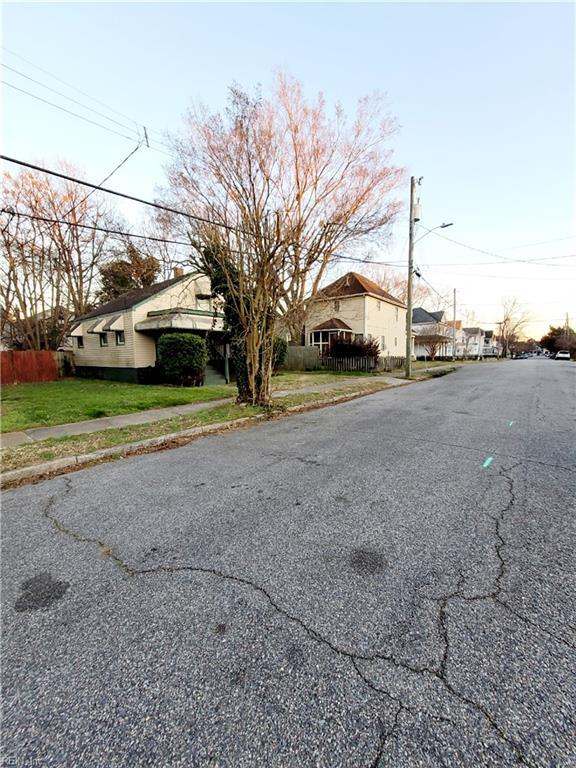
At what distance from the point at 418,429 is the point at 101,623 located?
5783mm

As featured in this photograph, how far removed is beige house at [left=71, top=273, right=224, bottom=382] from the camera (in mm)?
14531

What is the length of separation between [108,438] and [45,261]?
2136 centimetres

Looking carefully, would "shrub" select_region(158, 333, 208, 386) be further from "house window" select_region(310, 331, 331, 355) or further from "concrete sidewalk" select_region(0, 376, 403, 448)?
"house window" select_region(310, 331, 331, 355)

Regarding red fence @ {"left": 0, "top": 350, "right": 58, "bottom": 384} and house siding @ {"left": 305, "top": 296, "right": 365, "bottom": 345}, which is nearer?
red fence @ {"left": 0, "top": 350, "right": 58, "bottom": 384}

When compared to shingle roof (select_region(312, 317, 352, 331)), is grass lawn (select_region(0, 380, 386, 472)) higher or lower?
lower

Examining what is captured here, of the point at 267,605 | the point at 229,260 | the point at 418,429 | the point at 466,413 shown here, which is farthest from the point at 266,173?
the point at 267,605

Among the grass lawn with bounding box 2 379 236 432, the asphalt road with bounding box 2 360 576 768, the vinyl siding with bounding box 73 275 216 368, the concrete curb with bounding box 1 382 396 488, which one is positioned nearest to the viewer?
the asphalt road with bounding box 2 360 576 768

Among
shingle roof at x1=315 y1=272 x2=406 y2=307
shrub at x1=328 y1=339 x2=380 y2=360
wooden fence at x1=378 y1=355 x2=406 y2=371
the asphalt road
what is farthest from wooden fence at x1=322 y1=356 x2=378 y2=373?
the asphalt road

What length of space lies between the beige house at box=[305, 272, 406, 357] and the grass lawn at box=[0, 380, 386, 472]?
54.0ft

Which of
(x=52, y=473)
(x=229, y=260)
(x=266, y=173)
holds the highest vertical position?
(x=266, y=173)

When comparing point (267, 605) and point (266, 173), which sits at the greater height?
point (266, 173)

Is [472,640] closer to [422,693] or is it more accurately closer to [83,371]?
[422,693]

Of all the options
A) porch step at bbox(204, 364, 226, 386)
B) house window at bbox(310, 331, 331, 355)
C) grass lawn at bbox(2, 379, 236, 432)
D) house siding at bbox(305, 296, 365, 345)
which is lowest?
grass lawn at bbox(2, 379, 236, 432)

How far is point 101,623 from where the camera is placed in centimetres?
205
